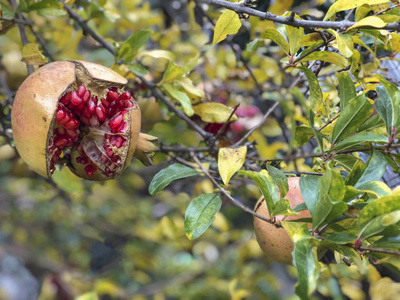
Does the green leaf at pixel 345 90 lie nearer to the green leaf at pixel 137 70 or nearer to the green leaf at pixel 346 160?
the green leaf at pixel 346 160

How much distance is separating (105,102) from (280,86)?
3.39ft

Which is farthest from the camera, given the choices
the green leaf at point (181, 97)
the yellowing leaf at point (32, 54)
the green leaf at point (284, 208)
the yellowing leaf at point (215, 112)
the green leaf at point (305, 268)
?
the yellowing leaf at point (215, 112)

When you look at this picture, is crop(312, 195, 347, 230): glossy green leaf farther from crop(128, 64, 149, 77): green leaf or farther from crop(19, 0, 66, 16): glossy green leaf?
crop(19, 0, 66, 16): glossy green leaf

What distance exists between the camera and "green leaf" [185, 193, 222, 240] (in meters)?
0.73

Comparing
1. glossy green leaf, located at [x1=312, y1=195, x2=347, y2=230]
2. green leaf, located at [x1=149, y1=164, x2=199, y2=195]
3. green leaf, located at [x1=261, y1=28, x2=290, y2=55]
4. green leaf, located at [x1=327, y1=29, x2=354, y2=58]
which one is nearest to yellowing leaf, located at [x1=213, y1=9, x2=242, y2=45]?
green leaf, located at [x1=261, y1=28, x2=290, y2=55]

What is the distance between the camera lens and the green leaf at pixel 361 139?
66cm

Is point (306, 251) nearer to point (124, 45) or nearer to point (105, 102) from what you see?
point (105, 102)

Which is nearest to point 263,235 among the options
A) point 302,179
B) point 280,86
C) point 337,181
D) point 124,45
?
point 302,179

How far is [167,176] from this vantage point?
34.4 inches

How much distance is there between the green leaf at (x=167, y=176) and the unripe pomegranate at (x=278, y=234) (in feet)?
0.62

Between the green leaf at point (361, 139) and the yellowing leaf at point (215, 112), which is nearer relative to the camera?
the green leaf at point (361, 139)

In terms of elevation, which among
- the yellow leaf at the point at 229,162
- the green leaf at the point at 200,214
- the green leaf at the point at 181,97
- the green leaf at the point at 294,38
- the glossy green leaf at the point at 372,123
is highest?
the green leaf at the point at 294,38

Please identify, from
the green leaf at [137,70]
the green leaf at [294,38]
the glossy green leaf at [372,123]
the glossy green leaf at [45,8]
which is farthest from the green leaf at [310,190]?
the glossy green leaf at [45,8]

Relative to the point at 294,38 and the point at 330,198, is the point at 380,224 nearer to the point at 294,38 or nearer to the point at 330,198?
the point at 330,198
